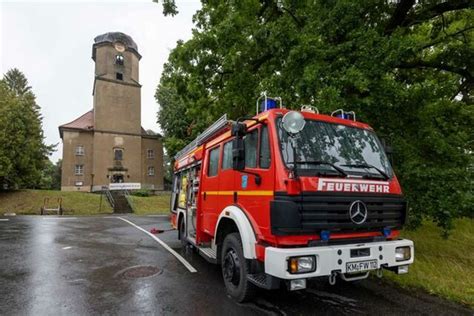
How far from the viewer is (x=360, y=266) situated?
423 cm

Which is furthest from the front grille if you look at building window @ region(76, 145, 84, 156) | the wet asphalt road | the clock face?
the clock face

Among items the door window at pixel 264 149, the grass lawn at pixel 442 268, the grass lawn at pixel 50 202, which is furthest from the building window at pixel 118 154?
the door window at pixel 264 149

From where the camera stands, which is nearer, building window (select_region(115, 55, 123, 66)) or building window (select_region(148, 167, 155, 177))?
building window (select_region(115, 55, 123, 66))

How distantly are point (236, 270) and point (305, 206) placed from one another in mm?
1698

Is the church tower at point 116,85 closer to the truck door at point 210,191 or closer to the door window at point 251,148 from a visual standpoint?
the truck door at point 210,191

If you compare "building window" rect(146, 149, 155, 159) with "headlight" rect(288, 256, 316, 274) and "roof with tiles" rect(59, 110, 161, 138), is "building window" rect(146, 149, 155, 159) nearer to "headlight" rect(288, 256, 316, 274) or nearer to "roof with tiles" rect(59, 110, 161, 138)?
"roof with tiles" rect(59, 110, 161, 138)

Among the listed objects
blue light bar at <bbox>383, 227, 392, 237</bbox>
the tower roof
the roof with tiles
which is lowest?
blue light bar at <bbox>383, 227, 392, 237</bbox>

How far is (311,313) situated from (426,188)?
15.3 ft

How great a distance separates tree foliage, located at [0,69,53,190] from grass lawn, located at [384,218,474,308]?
116ft

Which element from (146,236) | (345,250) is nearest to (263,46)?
(345,250)

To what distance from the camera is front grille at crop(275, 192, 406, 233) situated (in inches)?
160

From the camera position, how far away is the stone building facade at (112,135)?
40281 mm

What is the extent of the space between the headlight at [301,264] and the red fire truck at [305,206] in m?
0.01

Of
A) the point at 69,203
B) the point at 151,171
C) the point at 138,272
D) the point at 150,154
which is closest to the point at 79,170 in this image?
the point at 151,171
